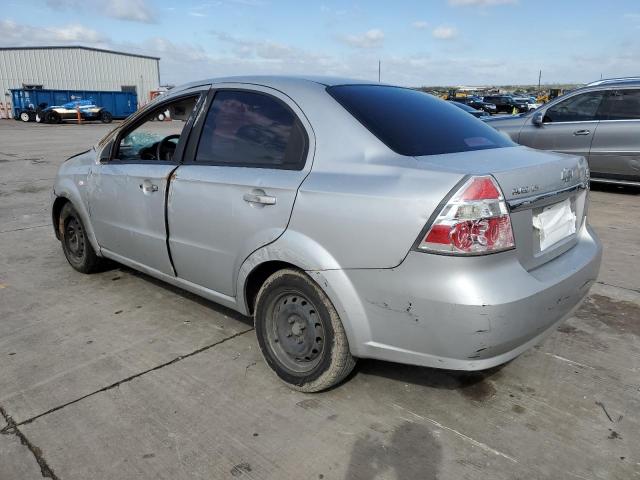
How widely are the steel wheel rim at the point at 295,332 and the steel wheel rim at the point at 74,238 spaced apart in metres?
2.42

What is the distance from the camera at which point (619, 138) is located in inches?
316

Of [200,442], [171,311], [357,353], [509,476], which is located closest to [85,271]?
[171,311]

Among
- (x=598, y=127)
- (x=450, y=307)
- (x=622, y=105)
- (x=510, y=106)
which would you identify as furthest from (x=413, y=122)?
(x=510, y=106)

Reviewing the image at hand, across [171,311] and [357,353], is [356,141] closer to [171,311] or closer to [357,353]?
[357,353]

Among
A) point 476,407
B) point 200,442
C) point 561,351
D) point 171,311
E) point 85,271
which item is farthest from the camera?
point 85,271

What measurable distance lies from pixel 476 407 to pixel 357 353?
724 millimetres

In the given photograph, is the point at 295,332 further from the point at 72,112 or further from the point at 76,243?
the point at 72,112

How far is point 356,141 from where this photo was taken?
2545 millimetres

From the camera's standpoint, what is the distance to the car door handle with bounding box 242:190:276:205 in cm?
271

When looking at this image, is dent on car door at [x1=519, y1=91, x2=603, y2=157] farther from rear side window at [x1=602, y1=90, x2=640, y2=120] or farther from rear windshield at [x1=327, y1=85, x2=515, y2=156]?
rear windshield at [x1=327, y1=85, x2=515, y2=156]

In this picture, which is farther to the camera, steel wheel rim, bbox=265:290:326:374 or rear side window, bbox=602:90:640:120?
rear side window, bbox=602:90:640:120

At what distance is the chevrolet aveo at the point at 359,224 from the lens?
7.22 ft

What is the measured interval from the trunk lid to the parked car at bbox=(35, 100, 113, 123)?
3448 cm

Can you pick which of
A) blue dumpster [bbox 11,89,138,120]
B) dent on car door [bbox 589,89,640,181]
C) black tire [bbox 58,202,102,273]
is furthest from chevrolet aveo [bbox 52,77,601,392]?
blue dumpster [bbox 11,89,138,120]
